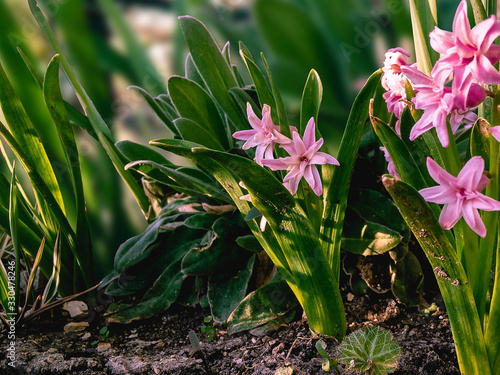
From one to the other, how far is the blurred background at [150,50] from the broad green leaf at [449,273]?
3.05ft

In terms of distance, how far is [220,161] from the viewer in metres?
0.79

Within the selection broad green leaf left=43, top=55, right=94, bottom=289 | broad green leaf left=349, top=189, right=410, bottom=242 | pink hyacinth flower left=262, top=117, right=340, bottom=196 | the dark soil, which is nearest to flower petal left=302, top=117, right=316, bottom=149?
pink hyacinth flower left=262, top=117, right=340, bottom=196

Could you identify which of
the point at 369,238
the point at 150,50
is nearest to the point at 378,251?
the point at 369,238

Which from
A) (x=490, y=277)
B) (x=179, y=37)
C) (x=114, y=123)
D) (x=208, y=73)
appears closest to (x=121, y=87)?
(x=114, y=123)

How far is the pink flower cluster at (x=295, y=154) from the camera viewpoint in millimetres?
766

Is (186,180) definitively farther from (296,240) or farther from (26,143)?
(26,143)

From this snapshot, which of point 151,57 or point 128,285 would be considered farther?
point 151,57

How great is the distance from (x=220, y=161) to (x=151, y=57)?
1189mm

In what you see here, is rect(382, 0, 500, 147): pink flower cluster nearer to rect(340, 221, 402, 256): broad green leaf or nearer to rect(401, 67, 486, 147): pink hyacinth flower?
rect(401, 67, 486, 147): pink hyacinth flower

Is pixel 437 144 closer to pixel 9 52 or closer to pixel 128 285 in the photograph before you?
pixel 128 285

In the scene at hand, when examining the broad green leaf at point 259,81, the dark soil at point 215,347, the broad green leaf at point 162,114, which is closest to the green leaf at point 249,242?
the dark soil at point 215,347

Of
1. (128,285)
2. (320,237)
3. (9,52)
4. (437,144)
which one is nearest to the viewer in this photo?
(437,144)

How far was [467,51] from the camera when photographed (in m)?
0.59

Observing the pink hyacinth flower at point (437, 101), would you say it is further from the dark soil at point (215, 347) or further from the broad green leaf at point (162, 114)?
the broad green leaf at point (162, 114)
